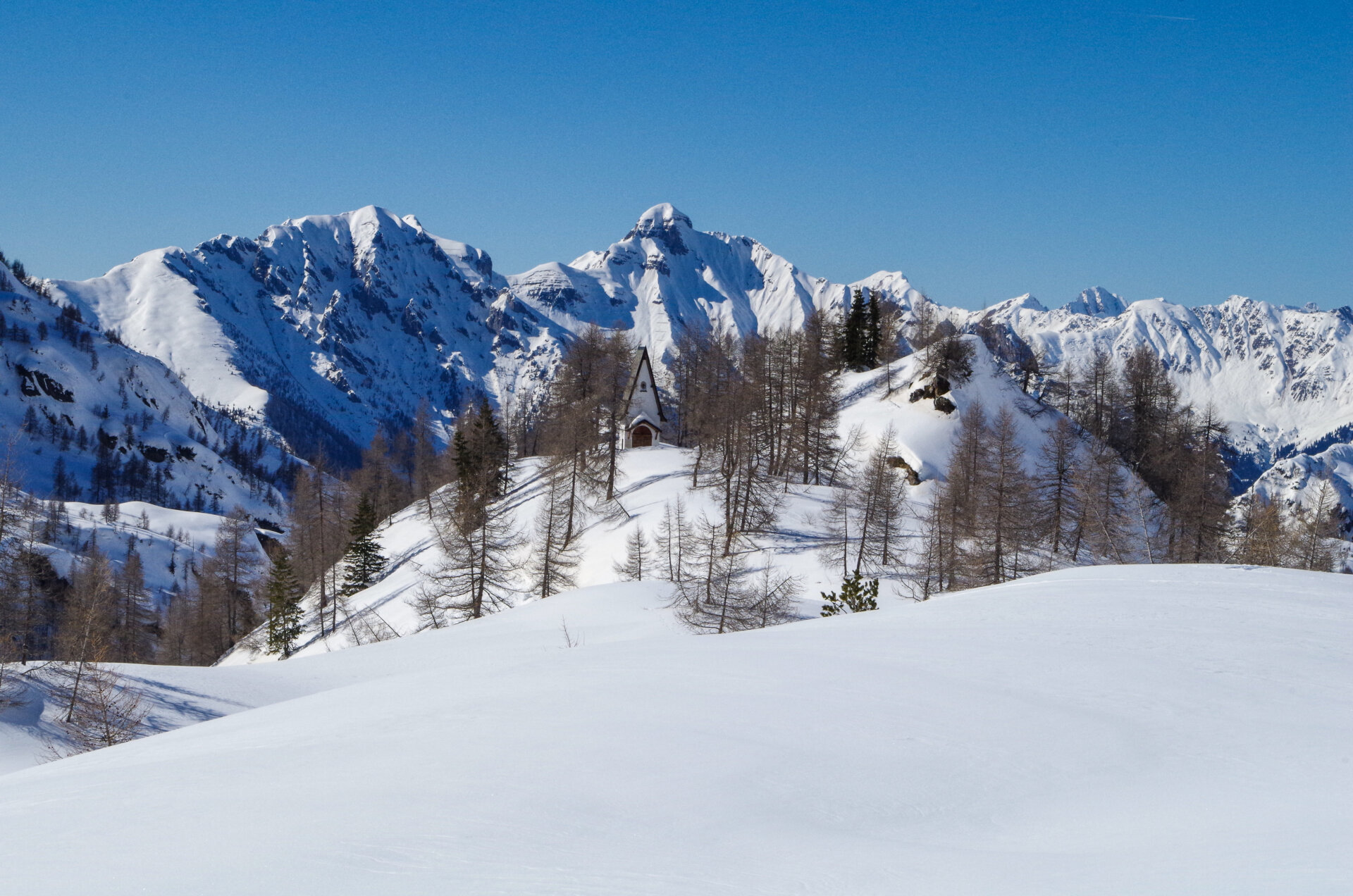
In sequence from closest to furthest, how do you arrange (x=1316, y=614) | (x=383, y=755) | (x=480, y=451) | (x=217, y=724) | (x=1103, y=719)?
(x=383, y=755) < (x=1103, y=719) < (x=217, y=724) < (x=1316, y=614) < (x=480, y=451)

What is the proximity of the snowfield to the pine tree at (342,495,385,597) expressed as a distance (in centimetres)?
4683

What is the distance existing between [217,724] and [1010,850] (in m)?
11.3

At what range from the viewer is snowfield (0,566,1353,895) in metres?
5.52

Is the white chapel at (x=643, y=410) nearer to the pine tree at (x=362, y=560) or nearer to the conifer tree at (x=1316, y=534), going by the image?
the pine tree at (x=362, y=560)

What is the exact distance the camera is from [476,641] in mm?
30188

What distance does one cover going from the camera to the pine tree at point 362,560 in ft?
187

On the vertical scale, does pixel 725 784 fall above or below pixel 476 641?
above

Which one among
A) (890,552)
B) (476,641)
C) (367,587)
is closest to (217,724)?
Result: (476,641)

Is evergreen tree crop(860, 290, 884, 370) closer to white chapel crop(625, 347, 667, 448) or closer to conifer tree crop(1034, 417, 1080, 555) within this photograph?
white chapel crop(625, 347, 667, 448)

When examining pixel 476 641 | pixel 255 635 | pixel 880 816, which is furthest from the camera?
pixel 255 635

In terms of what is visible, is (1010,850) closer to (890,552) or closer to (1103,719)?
(1103,719)

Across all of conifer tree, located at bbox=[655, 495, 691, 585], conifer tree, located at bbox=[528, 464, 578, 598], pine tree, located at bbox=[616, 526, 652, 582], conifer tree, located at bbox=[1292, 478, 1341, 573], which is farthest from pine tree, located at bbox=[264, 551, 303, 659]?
conifer tree, located at bbox=[1292, 478, 1341, 573]

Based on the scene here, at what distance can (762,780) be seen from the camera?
745cm

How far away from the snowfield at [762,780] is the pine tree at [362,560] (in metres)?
46.8
